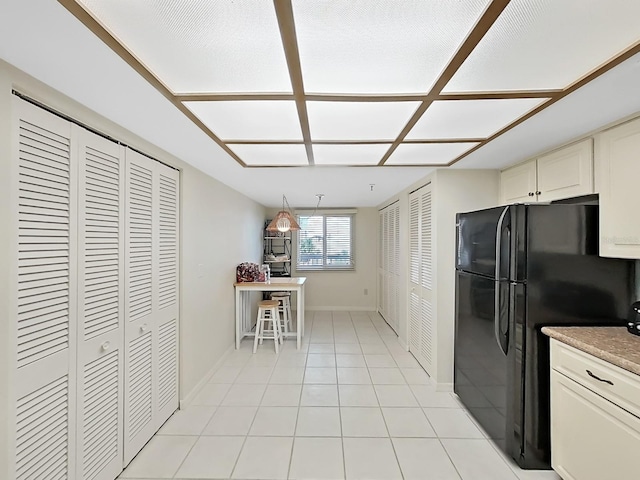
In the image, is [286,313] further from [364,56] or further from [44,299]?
[364,56]

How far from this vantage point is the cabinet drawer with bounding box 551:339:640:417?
1.52 metres

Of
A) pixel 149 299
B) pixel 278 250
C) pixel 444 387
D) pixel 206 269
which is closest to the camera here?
pixel 149 299

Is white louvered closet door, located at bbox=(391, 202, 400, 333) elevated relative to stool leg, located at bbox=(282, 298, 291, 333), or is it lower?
elevated

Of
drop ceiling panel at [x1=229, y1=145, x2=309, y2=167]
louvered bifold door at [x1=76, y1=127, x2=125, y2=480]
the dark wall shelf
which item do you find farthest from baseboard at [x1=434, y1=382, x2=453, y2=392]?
the dark wall shelf

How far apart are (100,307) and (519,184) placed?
3216mm

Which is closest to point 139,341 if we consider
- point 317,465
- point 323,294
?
point 317,465

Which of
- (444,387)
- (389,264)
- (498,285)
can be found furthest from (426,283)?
(389,264)

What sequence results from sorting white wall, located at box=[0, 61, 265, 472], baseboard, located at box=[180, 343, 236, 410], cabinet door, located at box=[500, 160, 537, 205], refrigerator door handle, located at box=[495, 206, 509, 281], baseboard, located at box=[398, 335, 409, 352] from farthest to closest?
baseboard, located at box=[398, 335, 409, 352] < baseboard, located at box=[180, 343, 236, 410] < cabinet door, located at box=[500, 160, 537, 205] < refrigerator door handle, located at box=[495, 206, 509, 281] < white wall, located at box=[0, 61, 265, 472]

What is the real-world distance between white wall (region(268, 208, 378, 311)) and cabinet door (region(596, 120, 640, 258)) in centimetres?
488

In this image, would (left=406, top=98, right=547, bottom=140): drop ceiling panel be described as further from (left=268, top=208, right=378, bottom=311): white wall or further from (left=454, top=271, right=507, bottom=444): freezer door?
(left=268, top=208, right=378, bottom=311): white wall

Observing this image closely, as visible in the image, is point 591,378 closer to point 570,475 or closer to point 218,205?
point 570,475

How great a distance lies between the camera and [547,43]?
1181 mm

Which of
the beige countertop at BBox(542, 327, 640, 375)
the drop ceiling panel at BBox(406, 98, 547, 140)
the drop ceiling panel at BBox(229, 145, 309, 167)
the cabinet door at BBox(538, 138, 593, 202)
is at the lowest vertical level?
the beige countertop at BBox(542, 327, 640, 375)

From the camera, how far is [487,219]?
2447mm
